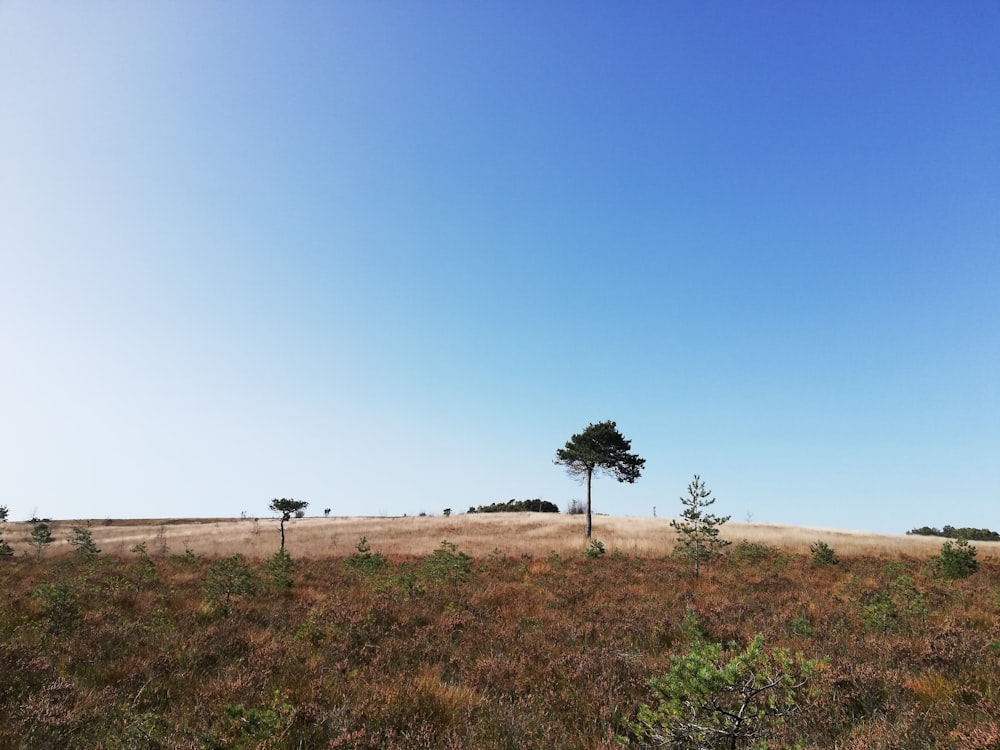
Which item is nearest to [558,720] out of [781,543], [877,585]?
[877,585]

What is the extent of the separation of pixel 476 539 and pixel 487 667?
29129 mm

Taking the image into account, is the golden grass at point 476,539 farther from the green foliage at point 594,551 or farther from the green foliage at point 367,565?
the green foliage at point 367,565

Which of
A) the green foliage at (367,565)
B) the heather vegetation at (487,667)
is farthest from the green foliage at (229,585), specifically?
the green foliage at (367,565)

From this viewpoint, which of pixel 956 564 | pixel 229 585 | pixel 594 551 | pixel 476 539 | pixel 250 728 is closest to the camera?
pixel 250 728

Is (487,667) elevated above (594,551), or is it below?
above

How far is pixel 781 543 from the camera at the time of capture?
→ 3122cm

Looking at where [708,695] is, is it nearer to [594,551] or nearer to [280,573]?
[280,573]

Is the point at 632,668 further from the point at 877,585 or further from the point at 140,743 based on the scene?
the point at 877,585

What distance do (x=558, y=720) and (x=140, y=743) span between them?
440 centimetres

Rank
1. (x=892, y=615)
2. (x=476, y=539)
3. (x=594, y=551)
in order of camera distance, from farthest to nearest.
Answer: (x=476, y=539) → (x=594, y=551) → (x=892, y=615)

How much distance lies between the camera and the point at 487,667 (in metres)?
7.16

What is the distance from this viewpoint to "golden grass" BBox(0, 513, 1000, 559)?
97.2 ft

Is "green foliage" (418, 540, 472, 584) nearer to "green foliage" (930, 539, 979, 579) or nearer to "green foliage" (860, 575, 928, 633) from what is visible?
"green foliage" (860, 575, 928, 633)

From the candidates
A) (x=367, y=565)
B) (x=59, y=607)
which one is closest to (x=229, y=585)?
(x=59, y=607)
